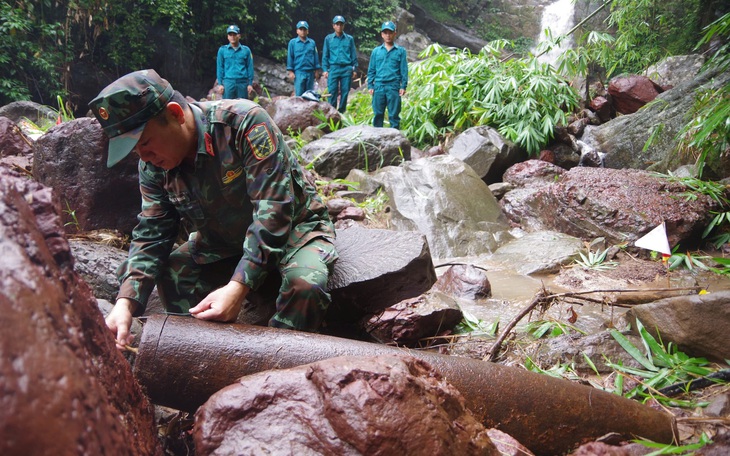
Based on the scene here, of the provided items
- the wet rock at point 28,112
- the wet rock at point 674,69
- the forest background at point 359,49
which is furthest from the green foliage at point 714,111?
the wet rock at point 28,112

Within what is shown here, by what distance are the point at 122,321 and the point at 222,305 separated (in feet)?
1.56

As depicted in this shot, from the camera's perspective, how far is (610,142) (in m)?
8.68

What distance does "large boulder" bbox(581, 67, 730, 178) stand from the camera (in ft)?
22.5

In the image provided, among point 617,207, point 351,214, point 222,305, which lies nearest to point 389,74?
point 351,214

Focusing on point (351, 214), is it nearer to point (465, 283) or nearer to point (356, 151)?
Answer: point (465, 283)

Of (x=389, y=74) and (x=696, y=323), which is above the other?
(x=389, y=74)

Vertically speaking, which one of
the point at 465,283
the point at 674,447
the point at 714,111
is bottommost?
the point at 465,283

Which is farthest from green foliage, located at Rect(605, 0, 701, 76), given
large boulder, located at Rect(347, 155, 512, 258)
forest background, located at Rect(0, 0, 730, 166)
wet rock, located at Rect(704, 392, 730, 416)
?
wet rock, located at Rect(704, 392, 730, 416)

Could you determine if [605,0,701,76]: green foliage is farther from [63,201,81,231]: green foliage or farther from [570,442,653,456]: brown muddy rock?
[570,442,653,456]: brown muddy rock

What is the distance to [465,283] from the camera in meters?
4.30

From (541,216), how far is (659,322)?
3788mm

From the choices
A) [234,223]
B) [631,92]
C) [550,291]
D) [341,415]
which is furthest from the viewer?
[631,92]

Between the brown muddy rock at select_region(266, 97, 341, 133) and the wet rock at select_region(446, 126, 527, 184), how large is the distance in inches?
96.5

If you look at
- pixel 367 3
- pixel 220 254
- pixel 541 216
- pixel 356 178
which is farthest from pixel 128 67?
pixel 220 254
